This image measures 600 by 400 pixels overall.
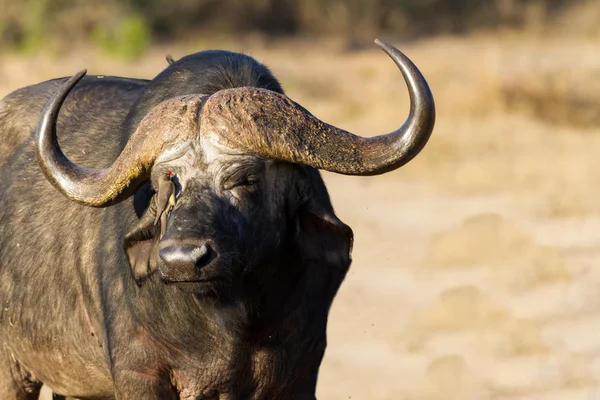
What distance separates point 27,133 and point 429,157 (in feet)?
28.9

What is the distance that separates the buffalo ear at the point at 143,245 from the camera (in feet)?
15.0

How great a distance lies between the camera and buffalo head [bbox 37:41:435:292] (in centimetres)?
431

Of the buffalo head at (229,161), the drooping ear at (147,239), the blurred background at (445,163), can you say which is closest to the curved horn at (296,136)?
the buffalo head at (229,161)

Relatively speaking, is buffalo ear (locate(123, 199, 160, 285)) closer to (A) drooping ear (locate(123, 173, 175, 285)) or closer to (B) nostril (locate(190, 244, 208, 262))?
(A) drooping ear (locate(123, 173, 175, 285))

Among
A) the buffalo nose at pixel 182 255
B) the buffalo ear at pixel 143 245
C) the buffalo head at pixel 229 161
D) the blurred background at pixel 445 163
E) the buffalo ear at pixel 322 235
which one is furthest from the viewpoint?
the blurred background at pixel 445 163

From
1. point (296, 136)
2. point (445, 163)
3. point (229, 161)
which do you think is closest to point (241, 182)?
point (229, 161)

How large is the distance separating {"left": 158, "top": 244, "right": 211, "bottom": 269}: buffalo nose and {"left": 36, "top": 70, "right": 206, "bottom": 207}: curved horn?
0.46 m

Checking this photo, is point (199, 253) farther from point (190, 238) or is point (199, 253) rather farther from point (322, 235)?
point (322, 235)

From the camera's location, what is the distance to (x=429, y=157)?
1431 centimetres

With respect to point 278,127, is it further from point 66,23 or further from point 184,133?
point 66,23

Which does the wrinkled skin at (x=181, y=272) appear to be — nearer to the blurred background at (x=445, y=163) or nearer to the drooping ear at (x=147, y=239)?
the drooping ear at (x=147, y=239)

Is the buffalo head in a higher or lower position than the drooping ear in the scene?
higher

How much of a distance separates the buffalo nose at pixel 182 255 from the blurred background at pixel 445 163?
12.4 ft

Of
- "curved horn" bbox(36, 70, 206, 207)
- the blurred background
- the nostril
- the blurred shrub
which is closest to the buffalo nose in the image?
the nostril
